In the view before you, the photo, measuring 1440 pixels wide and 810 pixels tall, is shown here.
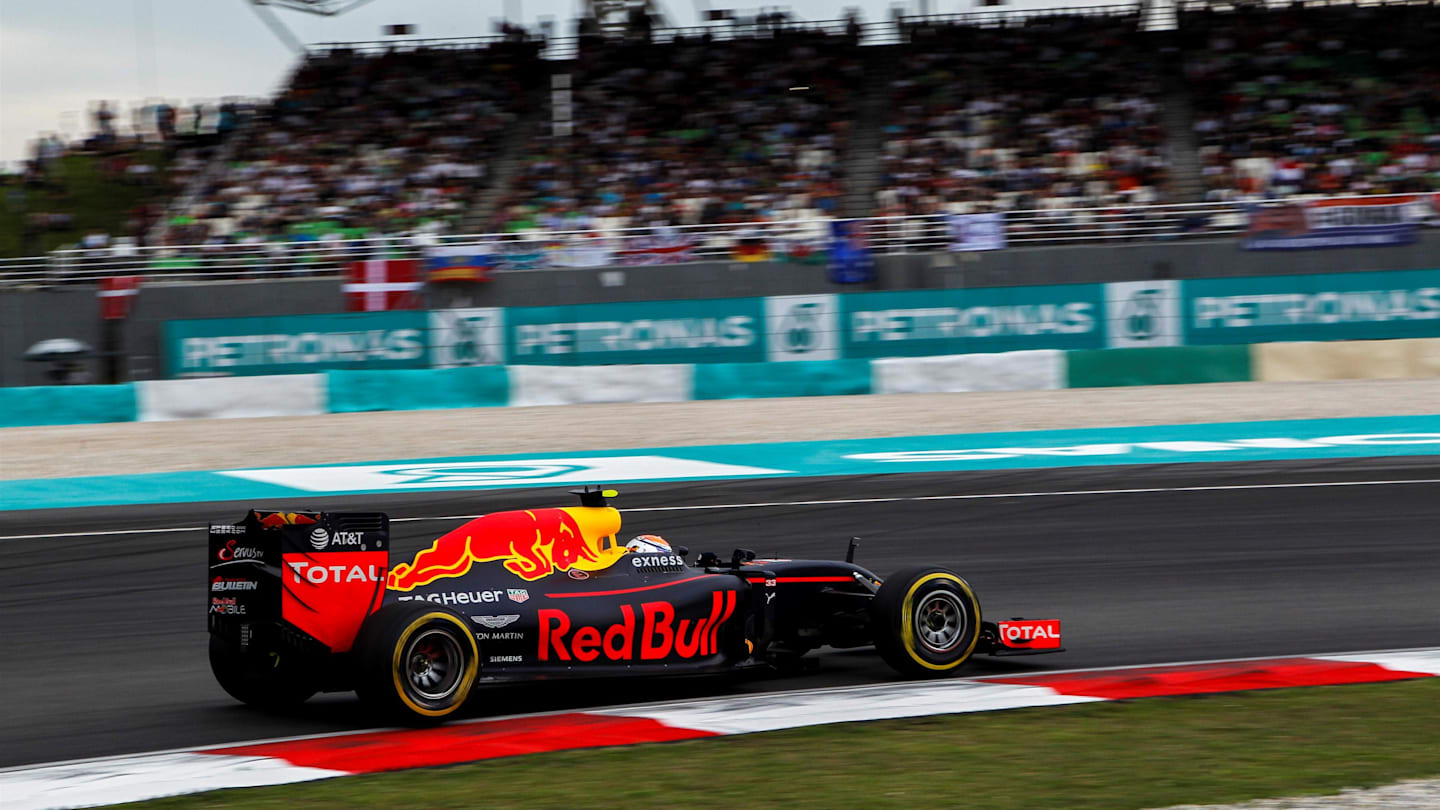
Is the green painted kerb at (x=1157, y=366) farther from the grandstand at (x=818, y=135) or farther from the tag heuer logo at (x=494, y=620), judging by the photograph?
the tag heuer logo at (x=494, y=620)

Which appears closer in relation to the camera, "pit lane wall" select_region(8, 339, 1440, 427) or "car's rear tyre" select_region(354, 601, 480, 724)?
"car's rear tyre" select_region(354, 601, 480, 724)

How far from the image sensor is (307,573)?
600 centimetres

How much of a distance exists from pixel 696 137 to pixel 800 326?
5541 mm

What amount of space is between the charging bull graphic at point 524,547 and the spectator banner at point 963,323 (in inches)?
648

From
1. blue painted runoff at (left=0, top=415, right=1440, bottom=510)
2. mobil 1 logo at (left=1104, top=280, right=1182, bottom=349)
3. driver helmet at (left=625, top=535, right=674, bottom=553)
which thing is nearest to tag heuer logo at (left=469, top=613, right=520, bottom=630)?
driver helmet at (left=625, top=535, right=674, bottom=553)

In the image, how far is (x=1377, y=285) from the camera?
74.2ft

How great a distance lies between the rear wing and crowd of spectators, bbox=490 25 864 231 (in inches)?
750

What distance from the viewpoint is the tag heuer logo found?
6.15m

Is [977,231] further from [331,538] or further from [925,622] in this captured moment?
[331,538]

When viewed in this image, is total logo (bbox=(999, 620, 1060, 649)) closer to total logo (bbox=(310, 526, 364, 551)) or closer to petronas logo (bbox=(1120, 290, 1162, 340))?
total logo (bbox=(310, 526, 364, 551))

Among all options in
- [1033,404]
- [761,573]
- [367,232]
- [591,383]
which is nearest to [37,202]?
[367,232]

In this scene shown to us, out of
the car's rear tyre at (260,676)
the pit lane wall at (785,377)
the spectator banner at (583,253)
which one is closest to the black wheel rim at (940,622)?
the car's rear tyre at (260,676)

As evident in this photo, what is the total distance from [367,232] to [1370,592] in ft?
61.1

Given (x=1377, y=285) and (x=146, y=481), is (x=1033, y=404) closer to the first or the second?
(x=1377, y=285)
